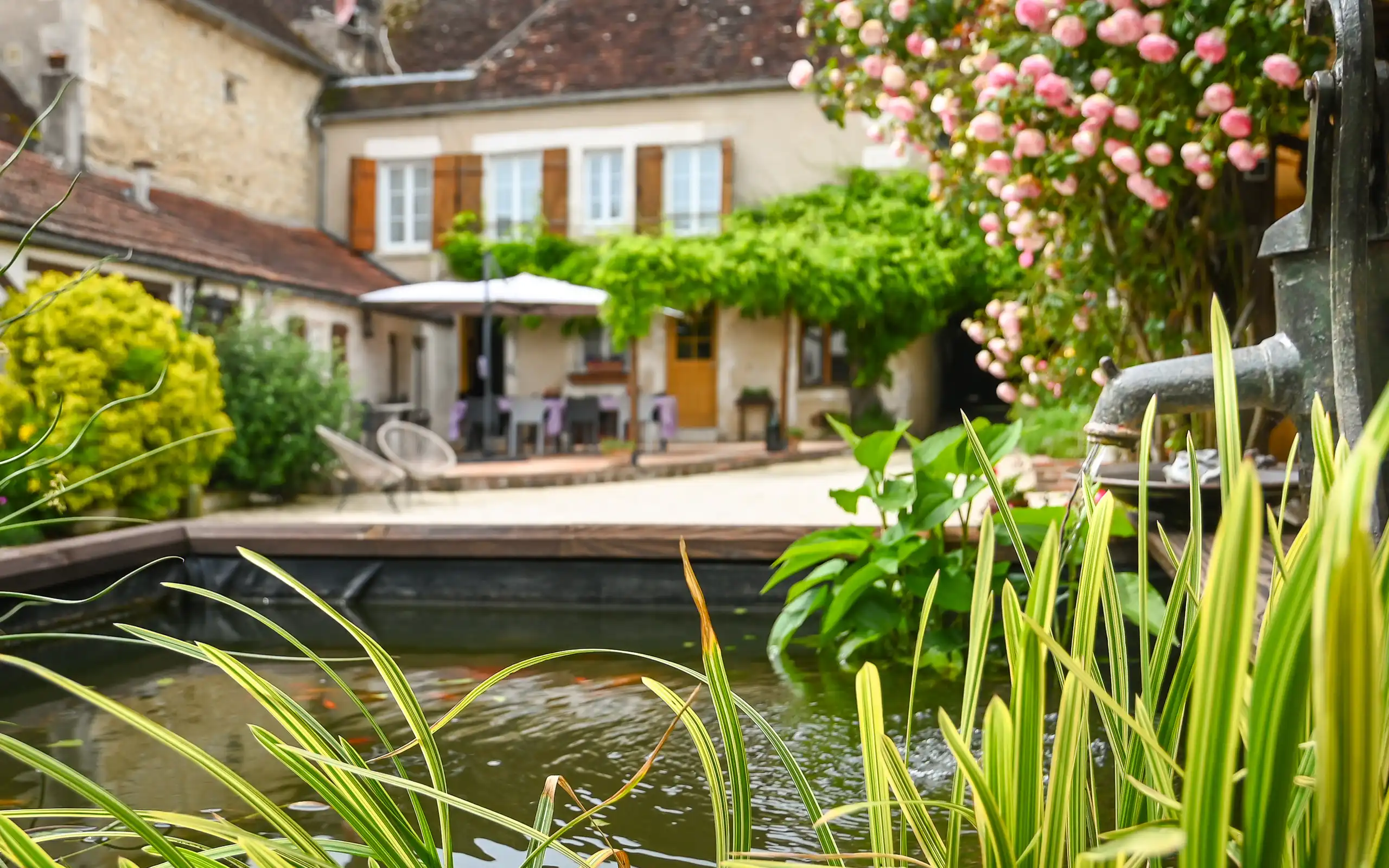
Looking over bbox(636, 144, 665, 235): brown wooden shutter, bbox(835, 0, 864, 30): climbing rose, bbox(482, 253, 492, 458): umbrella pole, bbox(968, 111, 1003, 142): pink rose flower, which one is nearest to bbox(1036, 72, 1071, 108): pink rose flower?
bbox(968, 111, 1003, 142): pink rose flower

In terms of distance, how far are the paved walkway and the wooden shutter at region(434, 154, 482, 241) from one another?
7.11 m

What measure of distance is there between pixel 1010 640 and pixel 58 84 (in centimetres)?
1438

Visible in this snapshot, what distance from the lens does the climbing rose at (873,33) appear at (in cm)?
546

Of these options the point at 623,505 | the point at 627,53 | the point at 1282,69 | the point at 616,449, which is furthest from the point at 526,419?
the point at 1282,69

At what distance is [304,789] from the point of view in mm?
2365

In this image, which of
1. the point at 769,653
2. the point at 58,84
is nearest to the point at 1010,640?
the point at 769,653

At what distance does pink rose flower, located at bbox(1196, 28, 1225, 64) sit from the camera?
377cm

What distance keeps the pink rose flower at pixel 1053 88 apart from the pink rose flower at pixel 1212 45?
1.56 feet

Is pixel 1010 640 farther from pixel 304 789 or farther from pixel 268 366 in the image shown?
pixel 268 366

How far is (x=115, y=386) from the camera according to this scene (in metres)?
7.10

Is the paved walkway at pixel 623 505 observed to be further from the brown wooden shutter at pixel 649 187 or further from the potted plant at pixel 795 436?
the brown wooden shutter at pixel 649 187

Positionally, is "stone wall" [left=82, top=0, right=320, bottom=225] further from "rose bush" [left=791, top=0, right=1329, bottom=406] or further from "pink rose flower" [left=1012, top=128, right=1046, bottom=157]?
"pink rose flower" [left=1012, top=128, right=1046, bottom=157]

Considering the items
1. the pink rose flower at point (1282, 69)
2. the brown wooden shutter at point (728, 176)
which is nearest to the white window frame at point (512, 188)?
the brown wooden shutter at point (728, 176)

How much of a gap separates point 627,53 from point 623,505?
10289 millimetres
